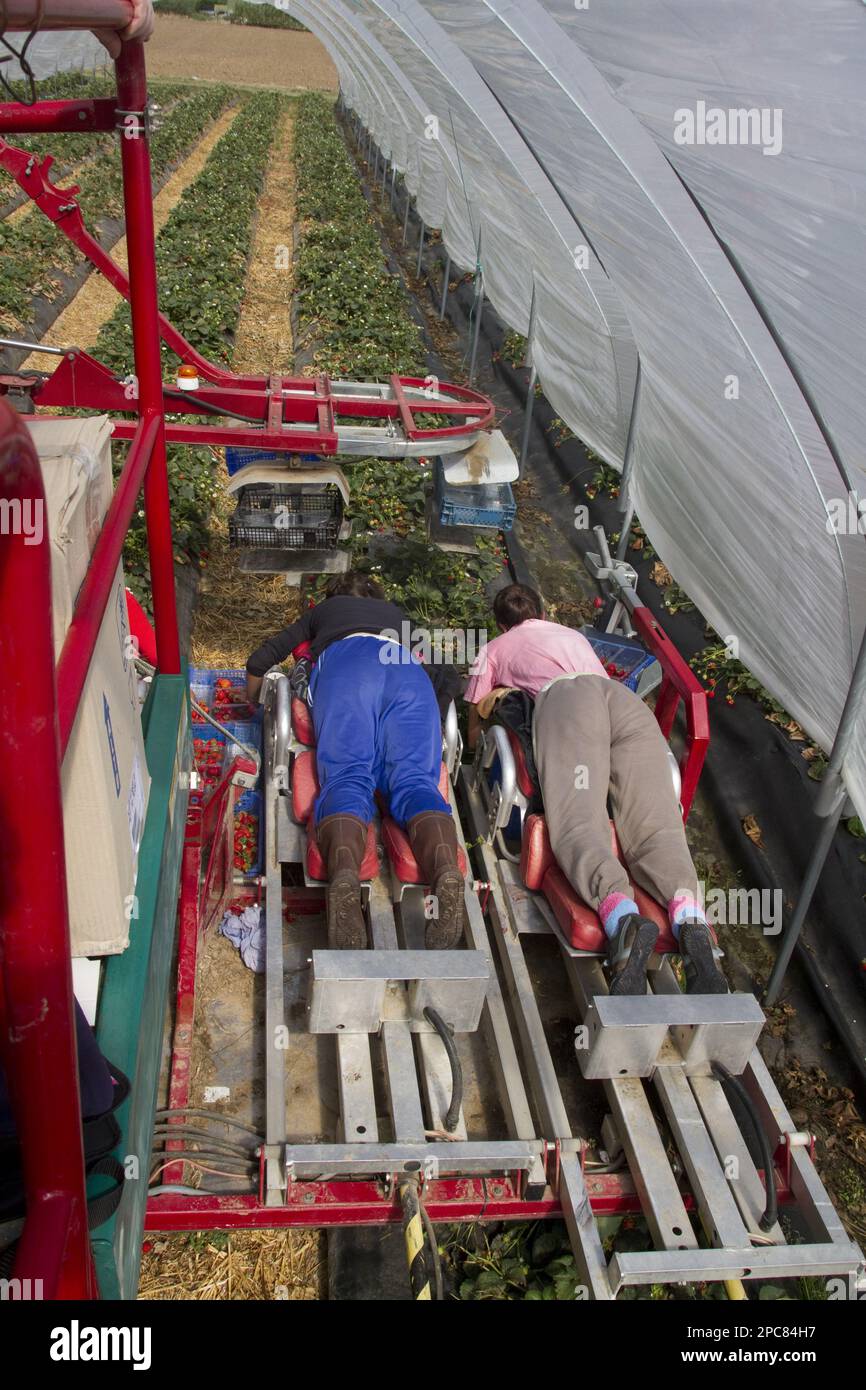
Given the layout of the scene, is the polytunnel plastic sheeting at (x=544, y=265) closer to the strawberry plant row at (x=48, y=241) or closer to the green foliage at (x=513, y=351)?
the green foliage at (x=513, y=351)

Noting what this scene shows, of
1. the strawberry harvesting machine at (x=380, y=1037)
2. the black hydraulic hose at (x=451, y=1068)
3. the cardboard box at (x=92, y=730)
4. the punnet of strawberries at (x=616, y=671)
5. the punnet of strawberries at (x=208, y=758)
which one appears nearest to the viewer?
the cardboard box at (x=92, y=730)

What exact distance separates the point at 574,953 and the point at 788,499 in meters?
2.11

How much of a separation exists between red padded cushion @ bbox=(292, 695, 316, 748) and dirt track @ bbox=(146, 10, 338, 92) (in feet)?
133

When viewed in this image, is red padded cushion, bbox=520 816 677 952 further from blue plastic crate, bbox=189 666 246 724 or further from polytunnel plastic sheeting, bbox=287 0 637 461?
polytunnel plastic sheeting, bbox=287 0 637 461

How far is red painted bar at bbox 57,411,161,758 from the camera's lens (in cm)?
177

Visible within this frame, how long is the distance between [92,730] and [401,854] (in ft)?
4.82

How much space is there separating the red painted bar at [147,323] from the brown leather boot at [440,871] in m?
Answer: 1.11

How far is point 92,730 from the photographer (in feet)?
7.08

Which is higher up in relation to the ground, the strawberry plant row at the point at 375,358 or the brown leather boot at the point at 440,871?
the strawberry plant row at the point at 375,358

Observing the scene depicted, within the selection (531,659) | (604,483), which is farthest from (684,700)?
(604,483)

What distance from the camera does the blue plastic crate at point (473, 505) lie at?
6.02 metres

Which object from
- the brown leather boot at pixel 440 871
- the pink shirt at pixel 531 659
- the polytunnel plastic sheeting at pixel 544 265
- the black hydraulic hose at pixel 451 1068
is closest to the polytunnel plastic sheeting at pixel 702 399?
the polytunnel plastic sheeting at pixel 544 265

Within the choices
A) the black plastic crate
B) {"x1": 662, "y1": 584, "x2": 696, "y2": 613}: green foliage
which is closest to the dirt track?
the black plastic crate
